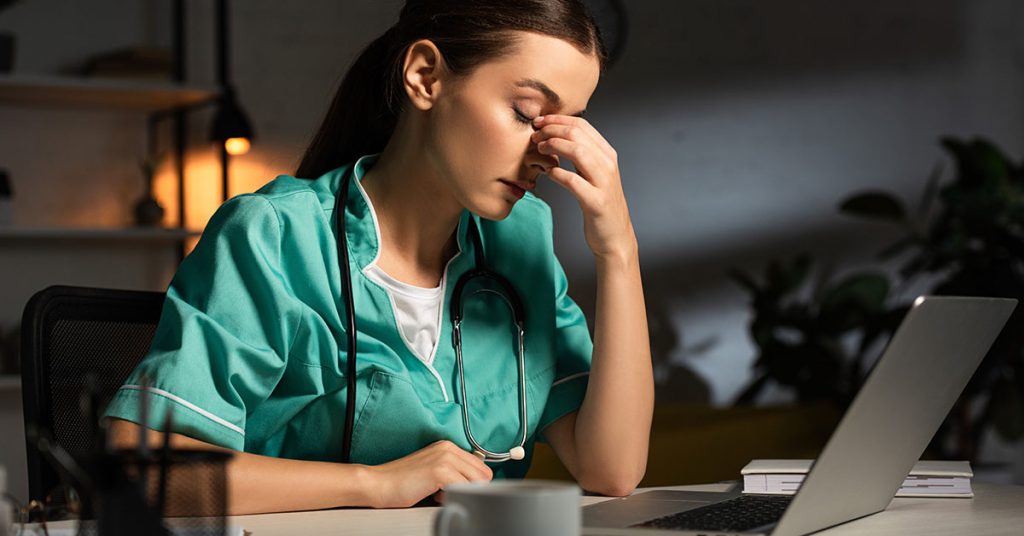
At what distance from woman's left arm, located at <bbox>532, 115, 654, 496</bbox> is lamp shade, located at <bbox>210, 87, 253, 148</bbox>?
2289 millimetres

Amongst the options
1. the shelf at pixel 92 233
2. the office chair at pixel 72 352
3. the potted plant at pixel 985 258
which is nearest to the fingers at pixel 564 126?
the office chair at pixel 72 352

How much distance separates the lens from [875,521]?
1.03 metres

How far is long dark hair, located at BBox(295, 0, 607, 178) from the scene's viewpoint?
1285mm

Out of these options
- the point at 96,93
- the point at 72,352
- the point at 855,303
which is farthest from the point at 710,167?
the point at 72,352

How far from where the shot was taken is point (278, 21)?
12.6 ft

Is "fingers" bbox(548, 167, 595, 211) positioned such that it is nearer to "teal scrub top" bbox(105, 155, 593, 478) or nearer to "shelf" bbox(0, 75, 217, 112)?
"teal scrub top" bbox(105, 155, 593, 478)

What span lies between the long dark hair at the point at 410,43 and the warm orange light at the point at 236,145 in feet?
6.78

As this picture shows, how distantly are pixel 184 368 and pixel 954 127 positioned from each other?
4.25 m

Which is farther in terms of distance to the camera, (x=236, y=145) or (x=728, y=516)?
(x=236, y=145)

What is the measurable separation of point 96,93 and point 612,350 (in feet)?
8.41

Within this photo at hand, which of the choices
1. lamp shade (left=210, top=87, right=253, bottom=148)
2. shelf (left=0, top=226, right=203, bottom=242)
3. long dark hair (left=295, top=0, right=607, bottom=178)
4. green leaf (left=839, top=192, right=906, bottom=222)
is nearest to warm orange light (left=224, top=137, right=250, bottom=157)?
lamp shade (left=210, top=87, right=253, bottom=148)

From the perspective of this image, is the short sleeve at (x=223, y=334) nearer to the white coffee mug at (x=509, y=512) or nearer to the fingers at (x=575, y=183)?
the fingers at (x=575, y=183)

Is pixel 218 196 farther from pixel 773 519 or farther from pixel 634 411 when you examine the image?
pixel 773 519

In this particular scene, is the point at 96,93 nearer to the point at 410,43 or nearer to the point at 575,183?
the point at 410,43
